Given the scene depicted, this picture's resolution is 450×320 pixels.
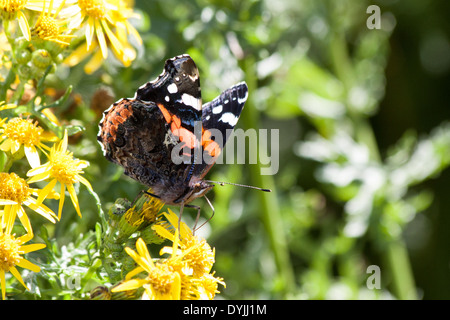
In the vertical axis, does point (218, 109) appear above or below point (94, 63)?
below

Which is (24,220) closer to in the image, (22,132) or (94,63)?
(22,132)

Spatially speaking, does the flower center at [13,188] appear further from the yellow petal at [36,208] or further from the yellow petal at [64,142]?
the yellow petal at [64,142]

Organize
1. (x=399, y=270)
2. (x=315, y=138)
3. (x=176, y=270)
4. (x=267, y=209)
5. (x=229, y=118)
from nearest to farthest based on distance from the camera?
(x=176, y=270) < (x=229, y=118) < (x=267, y=209) < (x=399, y=270) < (x=315, y=138)

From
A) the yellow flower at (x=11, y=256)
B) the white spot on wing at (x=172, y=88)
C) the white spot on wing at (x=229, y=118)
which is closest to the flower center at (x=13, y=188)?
the yellow flower at (x=11, y=256)

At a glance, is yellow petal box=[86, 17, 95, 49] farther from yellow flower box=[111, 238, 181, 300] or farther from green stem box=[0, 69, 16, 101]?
yellow flower box=[111, 238, 181, 300]

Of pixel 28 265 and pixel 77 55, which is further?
pixel 77 55

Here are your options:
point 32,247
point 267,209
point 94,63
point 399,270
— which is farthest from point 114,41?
point 399,270
